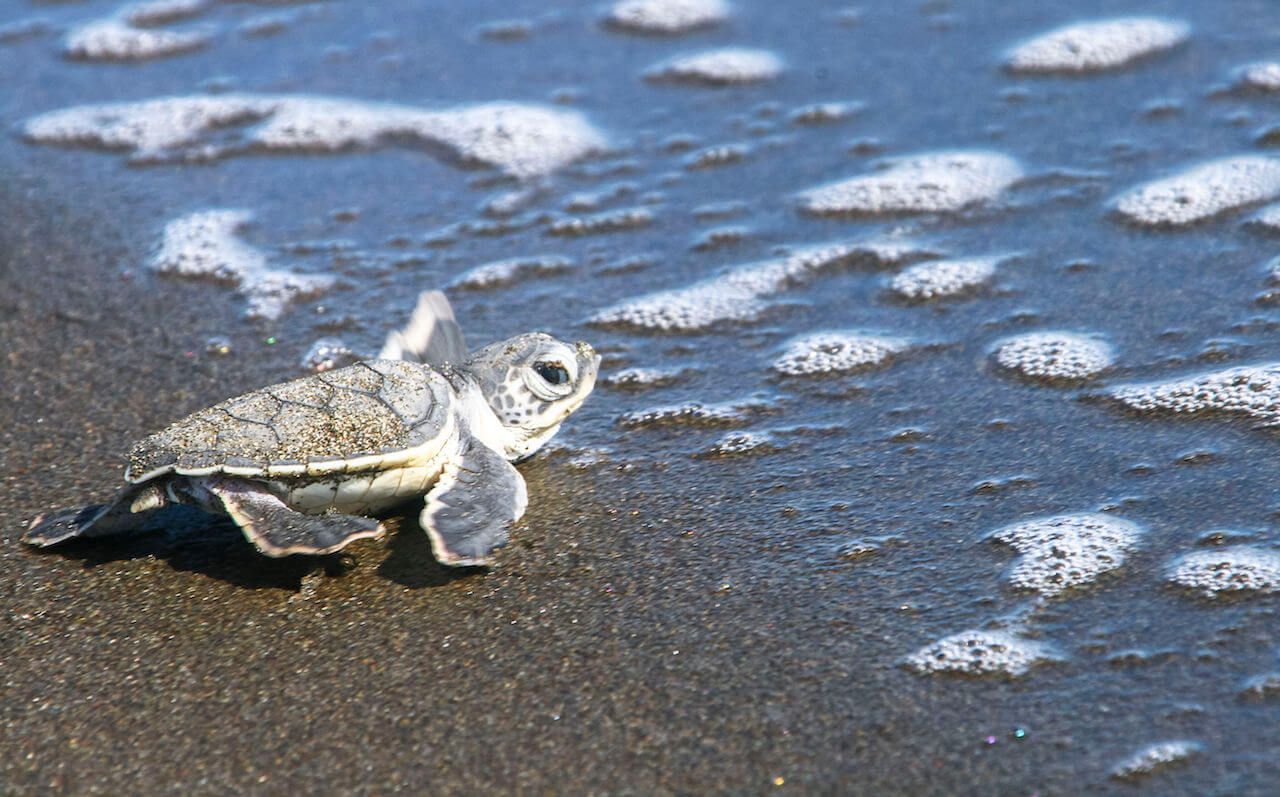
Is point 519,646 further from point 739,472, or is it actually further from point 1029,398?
point 1029,398

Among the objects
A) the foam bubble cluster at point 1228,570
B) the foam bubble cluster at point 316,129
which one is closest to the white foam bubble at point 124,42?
the foam bubble cluster at point 316,129

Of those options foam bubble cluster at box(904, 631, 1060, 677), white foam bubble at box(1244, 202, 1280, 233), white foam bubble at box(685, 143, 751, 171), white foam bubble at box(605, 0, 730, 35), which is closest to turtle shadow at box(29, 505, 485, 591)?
foam bubble cluster at box(904, 631, 1060, 677)

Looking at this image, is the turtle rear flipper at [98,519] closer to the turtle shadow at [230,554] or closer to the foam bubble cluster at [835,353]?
the turtle shadow at [230,554]

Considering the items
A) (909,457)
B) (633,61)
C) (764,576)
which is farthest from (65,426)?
(633,61)

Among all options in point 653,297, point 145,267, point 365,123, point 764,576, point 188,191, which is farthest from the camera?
point 365,123

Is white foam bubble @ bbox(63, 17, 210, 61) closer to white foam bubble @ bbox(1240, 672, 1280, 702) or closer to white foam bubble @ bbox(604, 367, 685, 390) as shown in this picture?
white foam bubble @ bbox(604, 367, 685, 390)

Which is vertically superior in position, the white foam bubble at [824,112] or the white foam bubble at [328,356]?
the white foam bubble at [824,112]

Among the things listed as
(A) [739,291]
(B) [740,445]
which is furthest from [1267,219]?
(B) [740,445]
